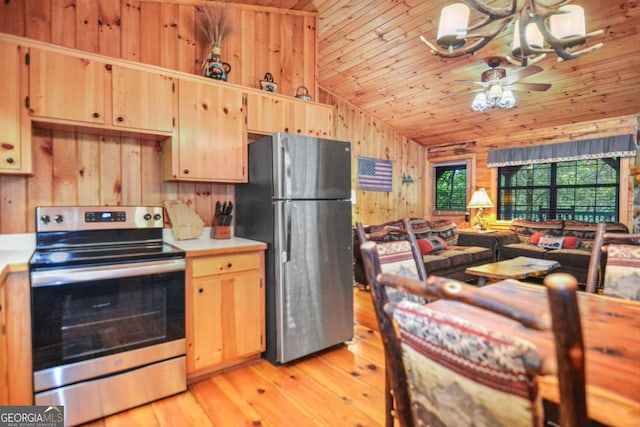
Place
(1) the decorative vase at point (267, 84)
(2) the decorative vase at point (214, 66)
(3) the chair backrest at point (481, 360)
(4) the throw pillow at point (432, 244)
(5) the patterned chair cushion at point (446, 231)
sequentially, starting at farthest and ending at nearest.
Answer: (5) the patterned chair cushion at point (446, 231) → (4) the throw pillow at point (432, 244) → (1) the decorative vase at point (267, 84) → (2) the decorative vase at point (214, 66) → (3) the chair backrest at point (481, 360)

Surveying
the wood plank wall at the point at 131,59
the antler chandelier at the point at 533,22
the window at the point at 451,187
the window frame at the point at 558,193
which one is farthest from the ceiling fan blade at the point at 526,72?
the window at the point at 451,187

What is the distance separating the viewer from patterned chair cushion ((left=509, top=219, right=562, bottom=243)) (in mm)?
5199

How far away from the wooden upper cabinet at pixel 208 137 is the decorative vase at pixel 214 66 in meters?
0.12

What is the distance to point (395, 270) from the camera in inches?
67.9

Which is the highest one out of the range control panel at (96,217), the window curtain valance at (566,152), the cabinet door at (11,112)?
the window curtain valance at (566,152)

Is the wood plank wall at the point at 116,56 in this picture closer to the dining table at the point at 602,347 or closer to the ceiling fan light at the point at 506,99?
the dining table at the point at 602,347

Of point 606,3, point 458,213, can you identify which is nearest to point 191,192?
point 606,3

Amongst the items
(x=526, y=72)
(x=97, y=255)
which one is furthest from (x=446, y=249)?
(x=97, y=255)

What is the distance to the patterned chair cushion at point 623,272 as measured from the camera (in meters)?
1.59

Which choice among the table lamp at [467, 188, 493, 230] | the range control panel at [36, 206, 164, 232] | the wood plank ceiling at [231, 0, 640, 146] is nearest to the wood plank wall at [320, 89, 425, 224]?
the wood plank ceiling at [231, 0, 640, 146]

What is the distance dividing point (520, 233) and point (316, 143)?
4.51 meters

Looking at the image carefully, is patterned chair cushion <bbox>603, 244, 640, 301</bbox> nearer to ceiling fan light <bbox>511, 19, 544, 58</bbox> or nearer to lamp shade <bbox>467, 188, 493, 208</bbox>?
ceiling fan light <bbox>511, 19, 544, 58</bbox>

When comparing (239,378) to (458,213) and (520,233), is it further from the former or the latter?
(458,213)

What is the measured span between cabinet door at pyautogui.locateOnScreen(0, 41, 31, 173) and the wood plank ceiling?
191cm
